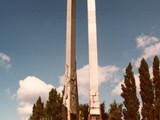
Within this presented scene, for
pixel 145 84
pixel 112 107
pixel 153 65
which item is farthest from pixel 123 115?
pixel 153 65

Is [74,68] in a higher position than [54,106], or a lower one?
lower

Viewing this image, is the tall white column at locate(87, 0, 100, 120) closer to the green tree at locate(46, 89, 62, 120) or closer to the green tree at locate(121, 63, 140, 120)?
the green tree at locate(121, 63, 140, 120)

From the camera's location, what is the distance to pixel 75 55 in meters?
7.99

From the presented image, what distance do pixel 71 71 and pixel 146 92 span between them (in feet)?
76.7

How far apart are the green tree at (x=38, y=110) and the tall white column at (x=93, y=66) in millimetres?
32258

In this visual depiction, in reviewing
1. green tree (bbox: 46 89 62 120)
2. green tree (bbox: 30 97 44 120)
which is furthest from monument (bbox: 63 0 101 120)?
green tree (bbox: 30 97 44 120)

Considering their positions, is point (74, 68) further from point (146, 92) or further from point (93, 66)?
point (146, 92)

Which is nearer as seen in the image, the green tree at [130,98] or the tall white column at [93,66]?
the tall white column at [93,66]

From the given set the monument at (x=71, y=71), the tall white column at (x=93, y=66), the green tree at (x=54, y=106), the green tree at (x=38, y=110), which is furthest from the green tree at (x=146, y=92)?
the tall white column at (x=93, y=66)

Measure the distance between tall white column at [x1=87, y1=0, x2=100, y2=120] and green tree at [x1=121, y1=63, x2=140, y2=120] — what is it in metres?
23.0

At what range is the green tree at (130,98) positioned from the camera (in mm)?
28953

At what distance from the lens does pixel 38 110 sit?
39.9 m

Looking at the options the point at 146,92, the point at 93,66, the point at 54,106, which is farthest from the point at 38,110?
the point at 93,66

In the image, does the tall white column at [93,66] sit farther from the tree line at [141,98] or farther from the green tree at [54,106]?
the green tree at [54,106]
